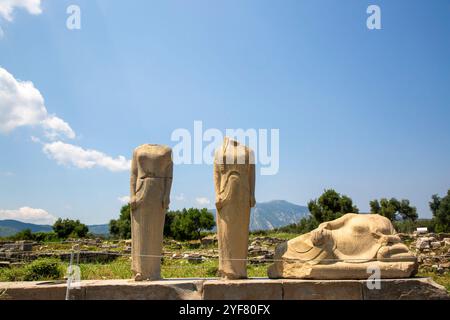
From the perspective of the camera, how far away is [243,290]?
5.90m

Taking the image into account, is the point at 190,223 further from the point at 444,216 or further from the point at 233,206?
the point at 233,206

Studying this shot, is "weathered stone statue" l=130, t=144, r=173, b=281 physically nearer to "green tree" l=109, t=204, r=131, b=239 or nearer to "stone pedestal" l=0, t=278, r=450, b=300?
"stone pedestal" l=0, t=278, r=450, b=300

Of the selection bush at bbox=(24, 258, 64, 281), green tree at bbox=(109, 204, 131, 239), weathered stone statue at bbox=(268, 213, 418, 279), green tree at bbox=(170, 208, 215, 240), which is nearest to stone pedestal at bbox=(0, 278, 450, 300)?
weathered stone statue at bbox=(268, 213, 418, 279)

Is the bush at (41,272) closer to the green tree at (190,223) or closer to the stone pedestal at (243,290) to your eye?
the stone pedestal at (243,290)

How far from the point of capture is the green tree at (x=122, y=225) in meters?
39.2

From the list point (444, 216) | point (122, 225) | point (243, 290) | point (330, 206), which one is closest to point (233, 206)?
point (243, 290)

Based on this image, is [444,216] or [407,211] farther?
[407,211]

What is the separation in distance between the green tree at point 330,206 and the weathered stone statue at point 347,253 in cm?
2723

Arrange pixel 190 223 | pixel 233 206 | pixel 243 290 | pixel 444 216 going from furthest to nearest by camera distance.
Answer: pixel 190 223 < pixel 444 216 < pixel 233 206 < pixel 243 290

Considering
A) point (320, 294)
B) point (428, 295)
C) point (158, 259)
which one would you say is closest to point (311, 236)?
point (320, 294)

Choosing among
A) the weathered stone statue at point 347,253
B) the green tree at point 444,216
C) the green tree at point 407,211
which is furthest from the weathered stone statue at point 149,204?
the green tree at point 407,211

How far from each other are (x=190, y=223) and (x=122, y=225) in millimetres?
7918
